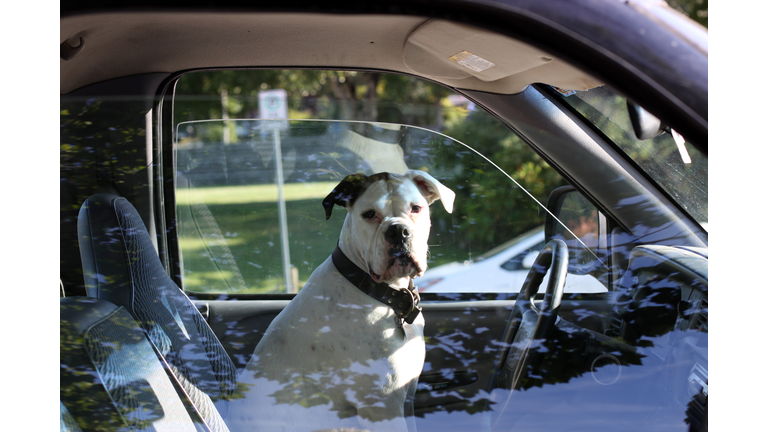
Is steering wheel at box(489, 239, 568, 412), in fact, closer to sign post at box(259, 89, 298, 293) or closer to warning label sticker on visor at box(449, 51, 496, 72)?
warning label sticker on visor at box(449, 51, 496, 72)

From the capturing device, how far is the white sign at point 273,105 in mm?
1250

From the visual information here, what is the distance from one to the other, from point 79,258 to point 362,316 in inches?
27.7

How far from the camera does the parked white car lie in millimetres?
1354

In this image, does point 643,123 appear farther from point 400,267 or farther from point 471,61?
point 400,267

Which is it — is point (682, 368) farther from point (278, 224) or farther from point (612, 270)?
point (278, 224)

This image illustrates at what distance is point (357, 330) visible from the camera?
1.34 metres

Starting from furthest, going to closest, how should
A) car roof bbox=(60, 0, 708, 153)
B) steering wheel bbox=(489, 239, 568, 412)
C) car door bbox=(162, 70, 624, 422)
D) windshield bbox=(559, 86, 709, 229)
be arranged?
car door bbox=(162, 70, 624, 422), steering wheel bbox=(489, 239, 568, 412), windshield bbox=(559, 86, 709, 229), car roof bbox=(60, 0, 708, 153)

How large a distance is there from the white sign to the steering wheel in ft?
2.54

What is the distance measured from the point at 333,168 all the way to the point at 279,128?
0.19 m

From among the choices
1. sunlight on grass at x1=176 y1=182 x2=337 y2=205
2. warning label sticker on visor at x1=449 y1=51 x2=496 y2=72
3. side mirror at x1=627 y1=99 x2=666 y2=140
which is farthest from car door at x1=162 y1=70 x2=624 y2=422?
side mirror at x1=627 y1=99 x2=666 y2=140

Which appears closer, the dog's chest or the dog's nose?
the dog's chest

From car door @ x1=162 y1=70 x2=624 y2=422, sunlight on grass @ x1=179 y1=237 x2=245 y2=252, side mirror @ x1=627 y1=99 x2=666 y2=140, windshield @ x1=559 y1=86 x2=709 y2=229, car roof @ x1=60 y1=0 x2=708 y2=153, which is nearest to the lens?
car roof @ x1=60 y1=0 x2=708 y2=153

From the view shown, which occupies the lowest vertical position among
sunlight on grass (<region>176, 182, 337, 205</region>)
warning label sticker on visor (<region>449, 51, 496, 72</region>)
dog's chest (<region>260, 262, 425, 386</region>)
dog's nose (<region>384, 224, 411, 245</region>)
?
dog's chest (<region>260, 262, 425, 386</region>)

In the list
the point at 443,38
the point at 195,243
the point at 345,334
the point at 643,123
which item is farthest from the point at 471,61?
the point at 195,243
